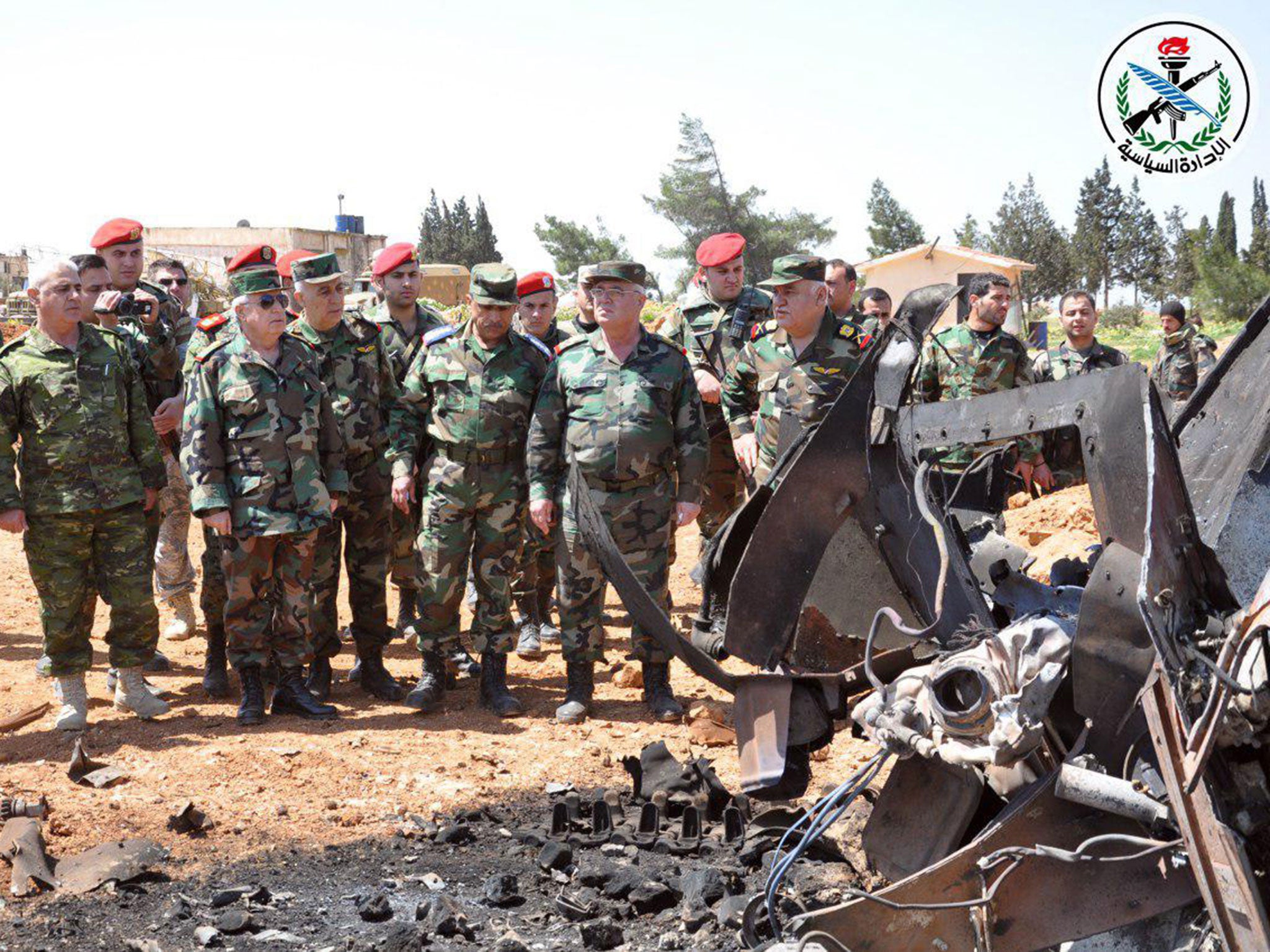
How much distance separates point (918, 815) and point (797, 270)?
4116 millimetres

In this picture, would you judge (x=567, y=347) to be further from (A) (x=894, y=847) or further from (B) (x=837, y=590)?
(A) (x=894, y=847)

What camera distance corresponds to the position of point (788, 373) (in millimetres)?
7301

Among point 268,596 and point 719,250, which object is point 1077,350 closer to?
point 719,250

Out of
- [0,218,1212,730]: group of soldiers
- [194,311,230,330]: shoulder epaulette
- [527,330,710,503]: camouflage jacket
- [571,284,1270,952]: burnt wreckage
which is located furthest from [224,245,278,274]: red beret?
[571,284,1270,952]: burnt wreckage

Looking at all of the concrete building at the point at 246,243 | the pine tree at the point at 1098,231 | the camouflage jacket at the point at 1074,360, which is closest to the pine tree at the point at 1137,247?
the pine tree at the point at 1098,231

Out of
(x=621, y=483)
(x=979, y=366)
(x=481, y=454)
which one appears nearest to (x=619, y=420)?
(x=621, y=483)

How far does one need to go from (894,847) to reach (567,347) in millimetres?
4178

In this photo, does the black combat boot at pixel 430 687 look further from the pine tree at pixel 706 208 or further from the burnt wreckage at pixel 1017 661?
the pine tree at pixel 706 208

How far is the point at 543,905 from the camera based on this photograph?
16.0 ft

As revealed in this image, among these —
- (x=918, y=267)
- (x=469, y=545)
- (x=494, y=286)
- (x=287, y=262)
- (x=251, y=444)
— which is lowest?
(x=469, y=545)

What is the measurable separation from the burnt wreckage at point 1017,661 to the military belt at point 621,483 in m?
2.76

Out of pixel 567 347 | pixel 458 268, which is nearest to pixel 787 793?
pixel 567 347

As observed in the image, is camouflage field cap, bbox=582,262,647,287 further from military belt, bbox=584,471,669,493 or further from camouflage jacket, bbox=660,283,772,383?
camouflage jacket, bbox=660,283,772,383

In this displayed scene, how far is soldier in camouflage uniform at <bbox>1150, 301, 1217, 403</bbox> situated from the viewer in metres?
14.7
